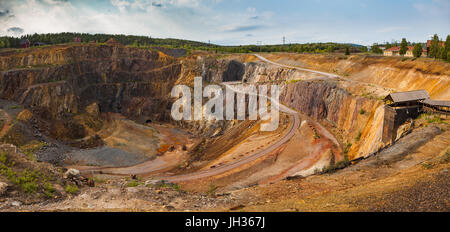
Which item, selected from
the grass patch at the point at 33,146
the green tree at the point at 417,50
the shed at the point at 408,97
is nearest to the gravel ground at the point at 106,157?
the grass patch at the point at 33,146

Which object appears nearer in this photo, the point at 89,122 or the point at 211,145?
the point at 211,145

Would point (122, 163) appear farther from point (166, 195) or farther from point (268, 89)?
point (268, 89)

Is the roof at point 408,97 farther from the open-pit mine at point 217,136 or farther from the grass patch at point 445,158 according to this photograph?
the grass patch at point 445,158

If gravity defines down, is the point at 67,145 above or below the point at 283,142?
Answer: below

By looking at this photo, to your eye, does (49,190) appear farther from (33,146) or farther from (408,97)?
(408,97)

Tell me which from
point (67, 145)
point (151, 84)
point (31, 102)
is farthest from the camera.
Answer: point (151, 84)

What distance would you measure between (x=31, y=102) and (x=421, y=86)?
73473 mm

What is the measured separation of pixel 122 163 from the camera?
47406 millimetres
